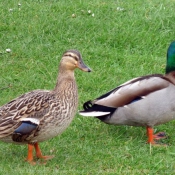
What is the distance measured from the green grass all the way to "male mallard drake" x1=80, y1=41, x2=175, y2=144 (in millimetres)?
188

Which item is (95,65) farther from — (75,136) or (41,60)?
(75,136)

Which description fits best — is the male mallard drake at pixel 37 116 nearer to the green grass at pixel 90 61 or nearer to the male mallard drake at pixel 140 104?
the green grass at pixel 90 61

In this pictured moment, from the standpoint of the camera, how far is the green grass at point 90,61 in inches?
210

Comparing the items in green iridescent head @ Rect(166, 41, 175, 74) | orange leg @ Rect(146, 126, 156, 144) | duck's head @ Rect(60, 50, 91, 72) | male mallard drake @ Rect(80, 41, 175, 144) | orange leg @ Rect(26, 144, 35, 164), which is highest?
green iridescent head @ Rect(166, 41, 175, 74)

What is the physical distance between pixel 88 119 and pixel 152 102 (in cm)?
85

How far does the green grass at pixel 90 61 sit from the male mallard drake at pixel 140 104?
0.62 feet

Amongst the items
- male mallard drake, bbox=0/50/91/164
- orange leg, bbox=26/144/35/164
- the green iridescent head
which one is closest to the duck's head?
male mallard drake, bbox=0/50/91/164

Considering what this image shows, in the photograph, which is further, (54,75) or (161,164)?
(54,75)

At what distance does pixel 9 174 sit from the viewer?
4.91 meters

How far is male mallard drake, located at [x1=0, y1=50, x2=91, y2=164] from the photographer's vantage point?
5047 mm

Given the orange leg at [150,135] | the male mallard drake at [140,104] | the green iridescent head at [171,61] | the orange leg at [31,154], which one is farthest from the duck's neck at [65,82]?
the green iridescent head at [171,61]

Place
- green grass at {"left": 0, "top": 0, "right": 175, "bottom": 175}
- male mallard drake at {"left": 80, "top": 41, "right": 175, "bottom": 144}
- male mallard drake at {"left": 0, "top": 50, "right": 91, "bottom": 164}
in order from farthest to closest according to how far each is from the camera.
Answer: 1. male mallard drake at {"left": 80, "top": 41, "right": 175, "bottom": 144}
2. green grass at {"left": 0, "top": 0, "right": 175, "bottom": 175}
3. male mallard drake at {"left": 0, "top": 50, "right": 91, "bottom": 164}

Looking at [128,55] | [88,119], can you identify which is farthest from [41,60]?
[88,119]

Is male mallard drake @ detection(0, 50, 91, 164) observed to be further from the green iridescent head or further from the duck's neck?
the green iridescent head
